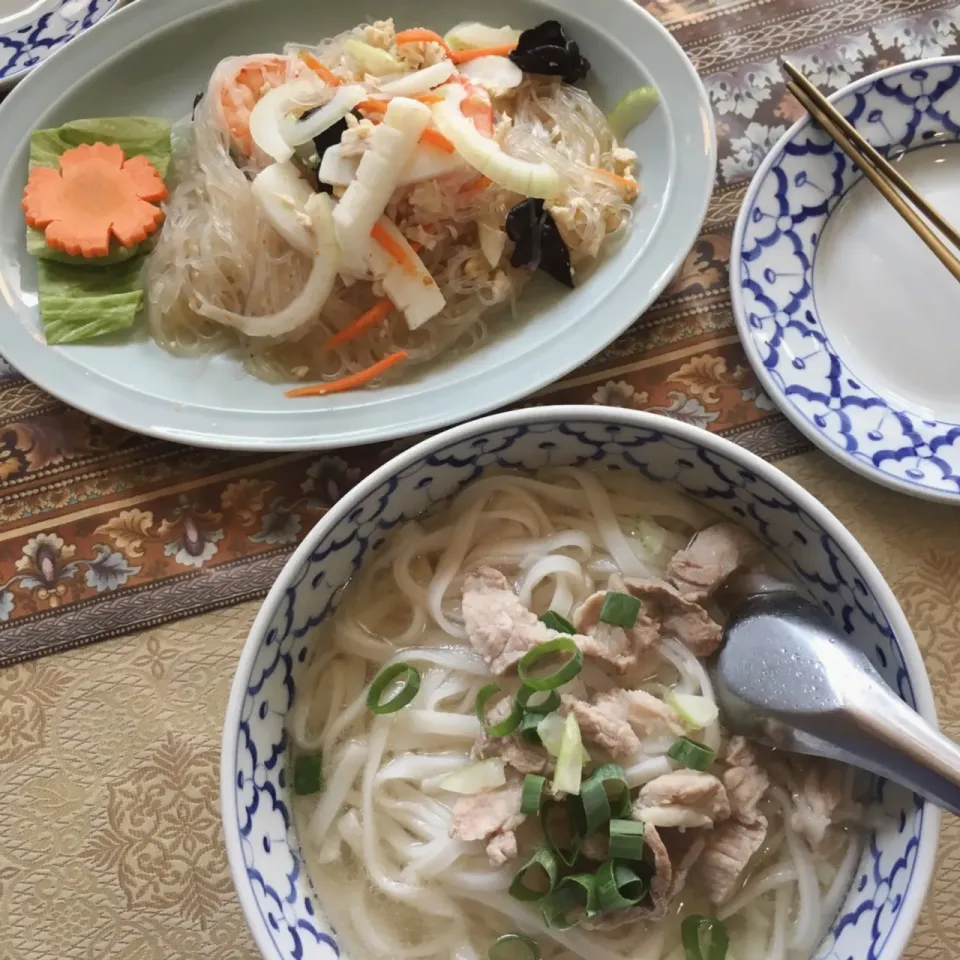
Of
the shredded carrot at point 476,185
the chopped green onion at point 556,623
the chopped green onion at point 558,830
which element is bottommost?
the chopped green onion at point 558,830

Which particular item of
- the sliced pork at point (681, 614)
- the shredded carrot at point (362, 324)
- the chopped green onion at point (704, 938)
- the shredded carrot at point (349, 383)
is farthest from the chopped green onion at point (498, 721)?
the shredded carrot at point (362, 324)

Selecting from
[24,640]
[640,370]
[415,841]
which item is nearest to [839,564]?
→ [640,370]

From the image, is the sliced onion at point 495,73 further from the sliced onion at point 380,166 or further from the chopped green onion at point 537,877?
the chopped green onion at point 537,877

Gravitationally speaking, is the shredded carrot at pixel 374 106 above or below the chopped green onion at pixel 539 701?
above

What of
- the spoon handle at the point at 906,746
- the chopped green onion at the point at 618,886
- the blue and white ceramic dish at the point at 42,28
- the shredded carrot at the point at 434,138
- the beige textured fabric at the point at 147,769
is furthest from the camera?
the blue and white ceramic dish at the point at 42,28

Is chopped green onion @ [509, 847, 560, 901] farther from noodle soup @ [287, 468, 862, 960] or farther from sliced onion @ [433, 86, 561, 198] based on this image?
sliced onion @ [433, 86, 561, 198]

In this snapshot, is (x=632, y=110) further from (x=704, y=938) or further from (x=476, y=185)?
(x=704, y=938)

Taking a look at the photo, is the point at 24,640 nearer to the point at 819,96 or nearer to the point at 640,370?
the point at 640,370
